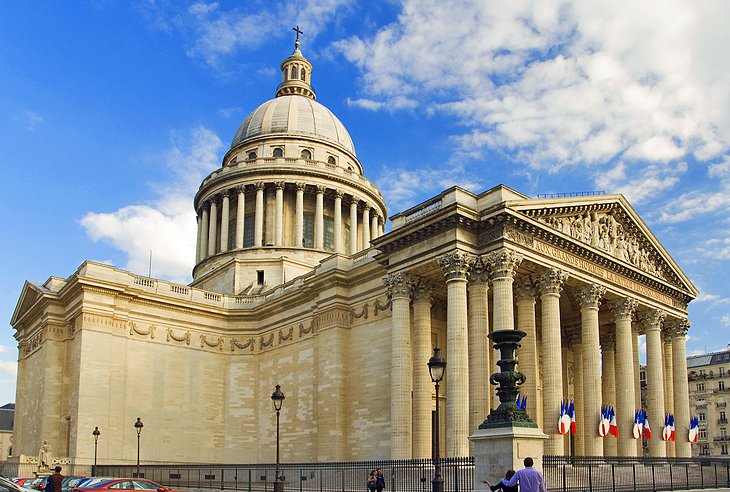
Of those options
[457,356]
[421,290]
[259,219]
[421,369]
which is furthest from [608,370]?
[259,219]

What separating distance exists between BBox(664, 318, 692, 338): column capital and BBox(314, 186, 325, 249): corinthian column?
93.8 ft

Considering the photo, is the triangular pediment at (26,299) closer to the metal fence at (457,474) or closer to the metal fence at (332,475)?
the metal fence at (457,474)

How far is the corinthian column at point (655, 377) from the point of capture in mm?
44281

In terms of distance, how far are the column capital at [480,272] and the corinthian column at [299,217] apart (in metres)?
28.4

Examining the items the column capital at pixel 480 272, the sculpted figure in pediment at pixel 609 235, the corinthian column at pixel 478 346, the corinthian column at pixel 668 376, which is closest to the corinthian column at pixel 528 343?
the corinthian column at pixel 478 346

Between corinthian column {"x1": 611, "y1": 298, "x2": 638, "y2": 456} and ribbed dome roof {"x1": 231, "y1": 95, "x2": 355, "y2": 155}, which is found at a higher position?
ribbed dome roof {"x1": 231, "y1": 95, "x2": 355, "y2": 155}

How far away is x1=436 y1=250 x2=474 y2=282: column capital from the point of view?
3738 centimetres

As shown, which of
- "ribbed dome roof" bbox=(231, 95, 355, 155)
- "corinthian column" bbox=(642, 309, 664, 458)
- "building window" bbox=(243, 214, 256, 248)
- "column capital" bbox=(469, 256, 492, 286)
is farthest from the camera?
"ribbed dome roof" bbox=(231, 95, 355, 155)

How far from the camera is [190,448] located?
52.9 metres

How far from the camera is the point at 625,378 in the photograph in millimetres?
42531

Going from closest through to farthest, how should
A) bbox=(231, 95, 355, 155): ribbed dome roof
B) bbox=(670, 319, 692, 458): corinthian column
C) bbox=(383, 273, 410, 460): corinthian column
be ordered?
bbox=(383, 273, 410, 460): corinthian column → bbox=(670, 319, 692, 458): corinthian column → bbox=(231, 95, 355, 155): ribbed dome roof

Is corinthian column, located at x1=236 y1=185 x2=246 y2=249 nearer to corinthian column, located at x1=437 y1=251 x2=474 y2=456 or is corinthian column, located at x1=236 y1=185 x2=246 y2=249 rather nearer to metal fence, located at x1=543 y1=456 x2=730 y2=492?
corinthian column, located at x1=437 y1=251 x2=474 y2=456

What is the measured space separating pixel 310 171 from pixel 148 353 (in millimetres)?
22291

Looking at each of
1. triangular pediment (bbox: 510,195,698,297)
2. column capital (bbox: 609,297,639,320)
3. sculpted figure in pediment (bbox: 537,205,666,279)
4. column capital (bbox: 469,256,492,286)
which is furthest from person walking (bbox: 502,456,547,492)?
column capital (bbox: 609,297,639,320)
